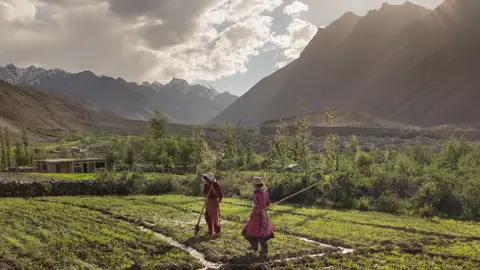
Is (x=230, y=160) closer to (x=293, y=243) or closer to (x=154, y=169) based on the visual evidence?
(x=154, y=169)

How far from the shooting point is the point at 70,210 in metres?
23.7

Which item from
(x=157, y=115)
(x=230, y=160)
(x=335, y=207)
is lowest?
(x=335, y=207)

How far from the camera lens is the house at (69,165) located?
215 feet

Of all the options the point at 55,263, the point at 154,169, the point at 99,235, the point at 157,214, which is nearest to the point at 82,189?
the point at 157,214

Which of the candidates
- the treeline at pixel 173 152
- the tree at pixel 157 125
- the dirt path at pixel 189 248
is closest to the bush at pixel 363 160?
the treeline at pixel 173 152

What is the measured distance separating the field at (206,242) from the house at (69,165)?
4326 centimetres

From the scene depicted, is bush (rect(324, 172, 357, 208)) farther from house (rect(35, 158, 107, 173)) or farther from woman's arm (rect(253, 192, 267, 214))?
house (rect(35, 158, 107, 173))

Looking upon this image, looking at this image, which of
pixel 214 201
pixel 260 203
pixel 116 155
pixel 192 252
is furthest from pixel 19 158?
pixel 260 203

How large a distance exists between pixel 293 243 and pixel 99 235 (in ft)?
25.8

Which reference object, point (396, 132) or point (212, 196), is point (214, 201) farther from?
point (396, 132)

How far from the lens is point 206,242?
16.4 m

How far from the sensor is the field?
1374cm

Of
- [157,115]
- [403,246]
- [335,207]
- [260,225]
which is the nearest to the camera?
[260,225]

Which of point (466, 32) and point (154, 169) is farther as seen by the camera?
point (466, 32)
